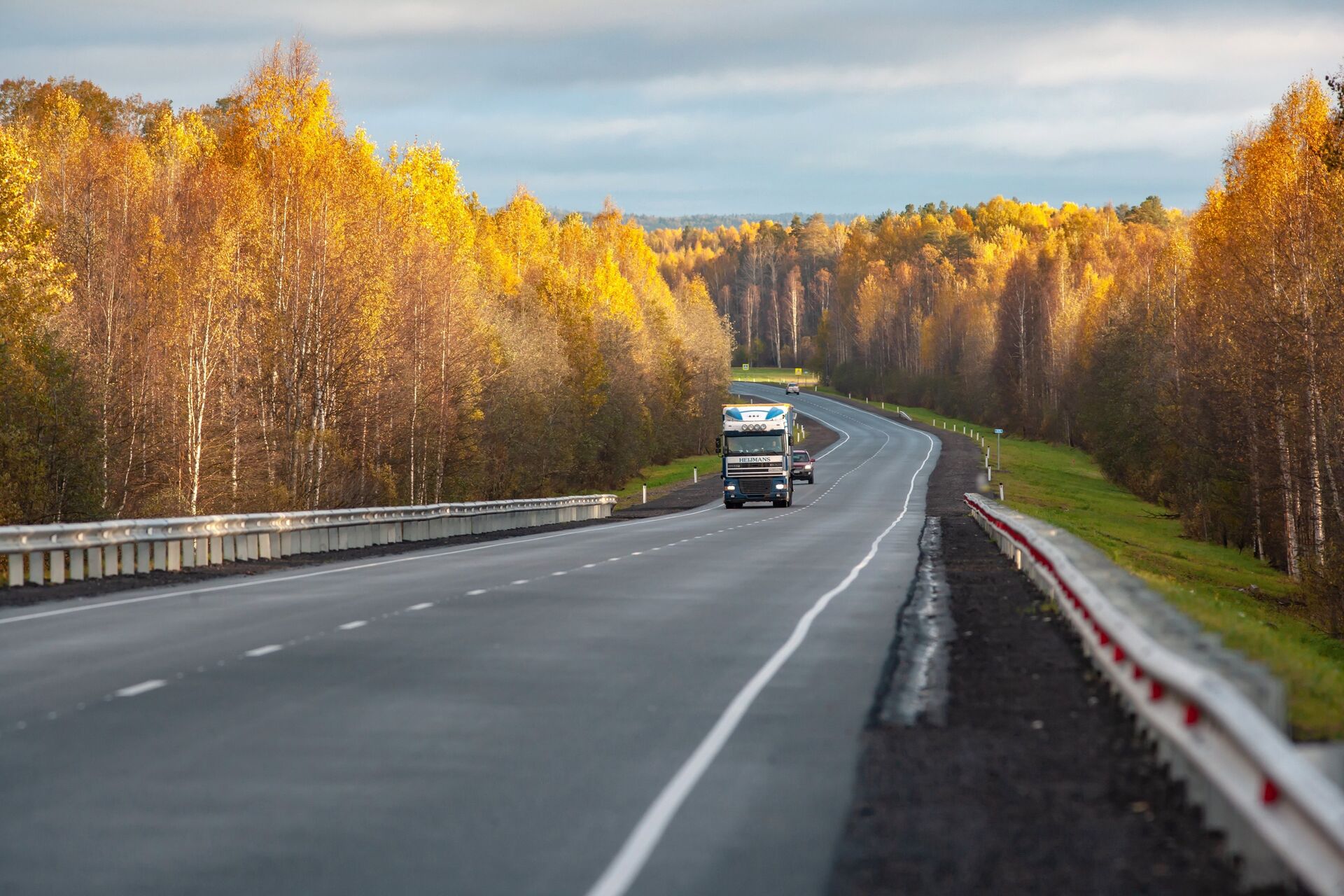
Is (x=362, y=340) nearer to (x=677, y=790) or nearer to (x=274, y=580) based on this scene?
(x=274, y=580)

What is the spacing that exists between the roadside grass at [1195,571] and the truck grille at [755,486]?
8857 mm

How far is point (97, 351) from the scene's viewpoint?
166 feet

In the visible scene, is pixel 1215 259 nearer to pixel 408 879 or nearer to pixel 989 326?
pixel 408 879

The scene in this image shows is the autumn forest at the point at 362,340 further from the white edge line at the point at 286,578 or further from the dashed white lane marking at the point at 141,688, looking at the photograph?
the dashed white lane marking at the point at 141,688

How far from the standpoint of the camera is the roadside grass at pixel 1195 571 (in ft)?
38.1

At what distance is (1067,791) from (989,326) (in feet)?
476

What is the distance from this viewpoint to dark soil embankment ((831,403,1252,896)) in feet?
21.5

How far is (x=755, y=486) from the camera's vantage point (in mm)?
59844

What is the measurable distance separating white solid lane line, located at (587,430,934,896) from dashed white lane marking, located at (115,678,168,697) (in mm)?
4221

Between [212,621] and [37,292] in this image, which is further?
[37,292]

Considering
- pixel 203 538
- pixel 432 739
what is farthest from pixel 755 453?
pixel 432 739

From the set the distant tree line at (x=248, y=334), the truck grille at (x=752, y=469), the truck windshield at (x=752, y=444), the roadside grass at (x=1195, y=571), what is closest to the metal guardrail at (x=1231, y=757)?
the roadside grass at (x=1195, y=571)

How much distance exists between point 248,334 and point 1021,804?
44.7 metres

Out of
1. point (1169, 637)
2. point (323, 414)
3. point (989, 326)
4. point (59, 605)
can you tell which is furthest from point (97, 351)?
point (989, 326)
